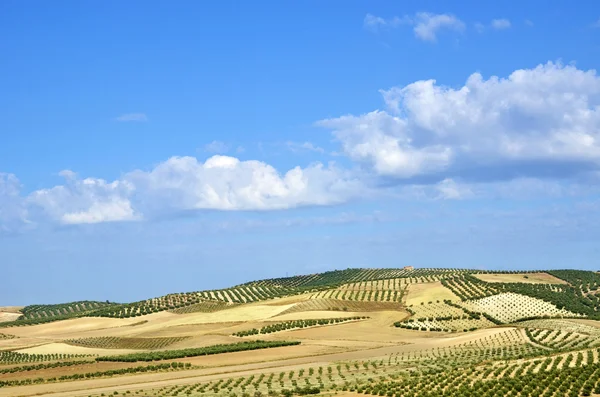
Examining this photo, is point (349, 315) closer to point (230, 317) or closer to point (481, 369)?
point (230, 317)

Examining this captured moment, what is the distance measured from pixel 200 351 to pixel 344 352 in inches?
1006

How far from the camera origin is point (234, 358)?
413 feet

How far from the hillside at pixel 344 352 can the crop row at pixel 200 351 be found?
0.75ft

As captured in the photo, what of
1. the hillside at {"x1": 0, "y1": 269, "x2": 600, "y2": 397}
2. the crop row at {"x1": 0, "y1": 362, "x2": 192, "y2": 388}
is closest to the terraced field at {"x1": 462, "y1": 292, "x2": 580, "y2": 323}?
the hillside at {"x1": 0, "y1": 269, "x2": 600, "y2": 397}

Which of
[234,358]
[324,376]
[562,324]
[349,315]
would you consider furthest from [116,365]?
[562,324]

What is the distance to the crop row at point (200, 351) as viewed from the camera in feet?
430

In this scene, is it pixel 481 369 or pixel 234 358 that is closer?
pixel 481 369

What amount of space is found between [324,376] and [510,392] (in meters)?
28.8

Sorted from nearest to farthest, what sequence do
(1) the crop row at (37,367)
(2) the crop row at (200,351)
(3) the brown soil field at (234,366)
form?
(3) the brown soil field at (234,366), (1) the crop row at (37,367), (2) the crop row at (200,351)

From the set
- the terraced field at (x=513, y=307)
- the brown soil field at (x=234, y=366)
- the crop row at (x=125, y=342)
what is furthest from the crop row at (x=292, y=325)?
the terraced field at (x=513, y=307)

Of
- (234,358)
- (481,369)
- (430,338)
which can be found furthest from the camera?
(430,338)

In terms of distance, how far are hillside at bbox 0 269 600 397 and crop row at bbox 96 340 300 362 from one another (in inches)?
9.0

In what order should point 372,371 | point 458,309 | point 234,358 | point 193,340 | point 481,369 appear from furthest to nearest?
point 458,309, point 193,340, point 234,358, point 372,371, point 481,369

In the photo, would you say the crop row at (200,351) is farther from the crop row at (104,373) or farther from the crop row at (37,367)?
the crop row at (104,373)
